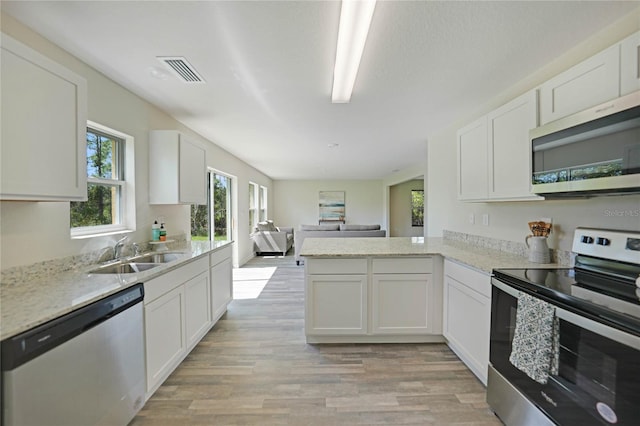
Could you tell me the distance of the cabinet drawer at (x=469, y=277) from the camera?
1.89 m

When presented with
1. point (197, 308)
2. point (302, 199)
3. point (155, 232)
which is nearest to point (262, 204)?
point (302, 199)

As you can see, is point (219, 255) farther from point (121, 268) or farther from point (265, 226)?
point (265, 226)

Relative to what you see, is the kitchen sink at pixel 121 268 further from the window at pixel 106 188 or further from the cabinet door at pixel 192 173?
the cabinet door at pixel 192 173

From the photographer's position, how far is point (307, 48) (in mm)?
1817

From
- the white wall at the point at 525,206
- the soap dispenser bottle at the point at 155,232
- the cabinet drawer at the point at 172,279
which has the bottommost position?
the cabinet drawer at the point at 172,279

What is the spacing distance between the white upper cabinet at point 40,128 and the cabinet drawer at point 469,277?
270 centimetres

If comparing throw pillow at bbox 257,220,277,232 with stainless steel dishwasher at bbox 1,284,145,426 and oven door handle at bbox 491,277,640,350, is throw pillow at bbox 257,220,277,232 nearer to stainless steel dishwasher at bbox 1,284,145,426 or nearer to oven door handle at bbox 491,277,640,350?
stainless steel dishwasher at bbox 1,284,145,426

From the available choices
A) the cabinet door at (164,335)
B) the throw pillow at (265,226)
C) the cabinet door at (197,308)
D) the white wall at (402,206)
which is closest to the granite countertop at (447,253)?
the cabinet door at (197,308)

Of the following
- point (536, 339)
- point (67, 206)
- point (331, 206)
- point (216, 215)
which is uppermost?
point (331, 206)

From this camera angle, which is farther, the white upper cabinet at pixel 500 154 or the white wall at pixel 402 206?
the white wall at pixel 402 206

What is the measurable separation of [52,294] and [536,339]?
2.47 meters

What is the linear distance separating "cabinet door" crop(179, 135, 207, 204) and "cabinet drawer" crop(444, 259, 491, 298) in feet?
9.00

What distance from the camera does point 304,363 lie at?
230 cm

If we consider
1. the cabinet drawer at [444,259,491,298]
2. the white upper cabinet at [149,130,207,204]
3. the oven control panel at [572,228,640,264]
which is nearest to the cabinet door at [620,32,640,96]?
the oven control panel at [572,228,640,264]
